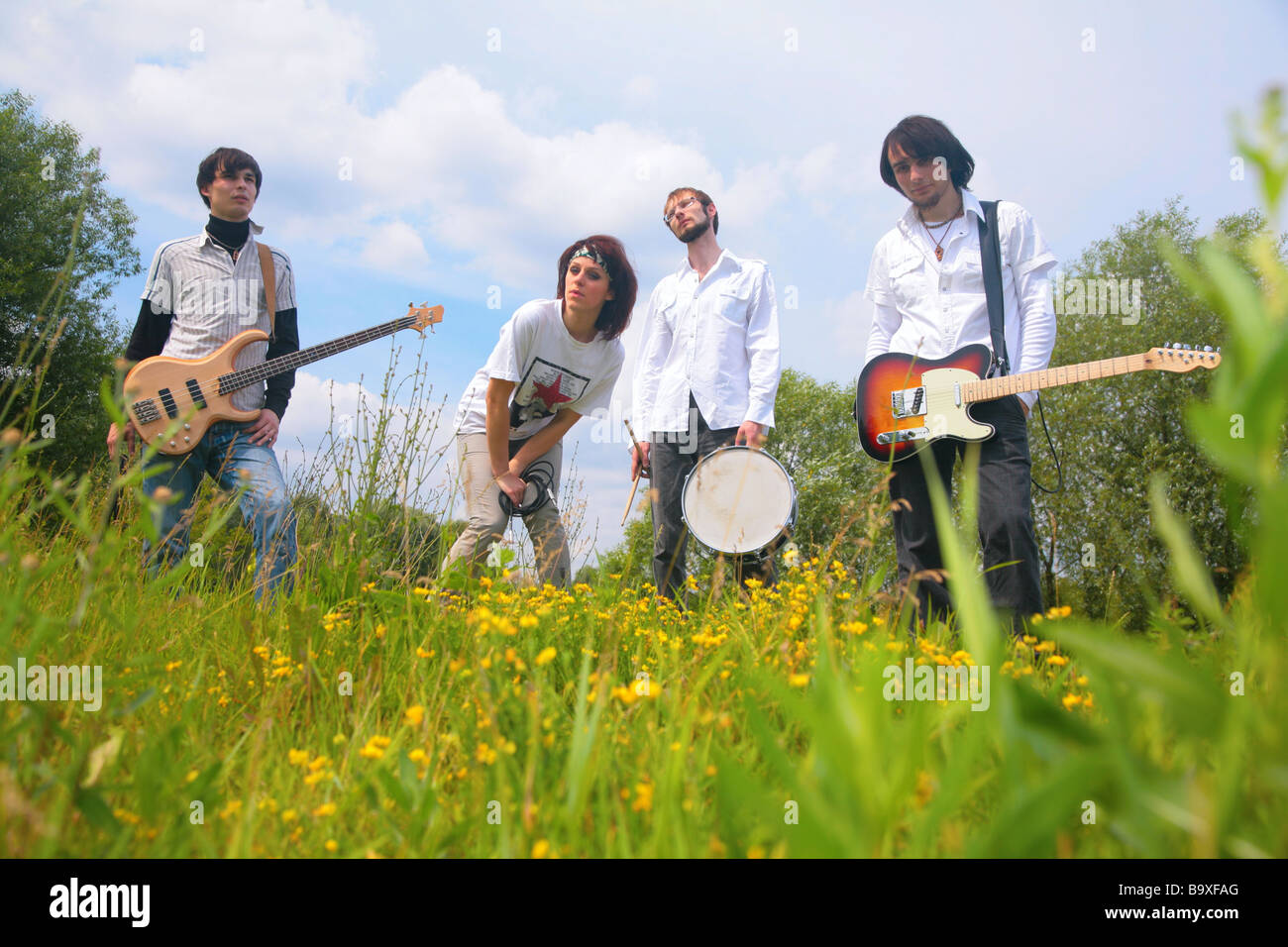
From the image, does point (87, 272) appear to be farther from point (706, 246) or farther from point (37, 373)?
point (37, 373)

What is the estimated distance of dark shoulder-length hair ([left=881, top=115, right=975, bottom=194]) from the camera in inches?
153

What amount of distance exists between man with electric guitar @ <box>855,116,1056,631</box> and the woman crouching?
64.2 inches

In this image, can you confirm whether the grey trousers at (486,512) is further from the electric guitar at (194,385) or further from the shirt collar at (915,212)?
the shirt collar at (915,212)

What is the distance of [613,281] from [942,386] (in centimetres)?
208

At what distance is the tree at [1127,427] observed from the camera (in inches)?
656

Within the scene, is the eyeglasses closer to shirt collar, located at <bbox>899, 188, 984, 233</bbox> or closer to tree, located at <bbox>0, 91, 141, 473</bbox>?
shirt collar, located at <bbox>899, 188, 984, 233</bbox>

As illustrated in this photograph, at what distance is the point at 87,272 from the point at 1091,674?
90.9ft

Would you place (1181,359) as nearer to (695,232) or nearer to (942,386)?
(942,386)

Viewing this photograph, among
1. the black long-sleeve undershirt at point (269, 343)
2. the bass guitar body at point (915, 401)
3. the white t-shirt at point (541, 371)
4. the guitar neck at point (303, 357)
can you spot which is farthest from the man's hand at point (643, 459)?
the black long-sleeve undershirt at point (269, 343)

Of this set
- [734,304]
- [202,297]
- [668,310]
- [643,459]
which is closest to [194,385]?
[202,297]

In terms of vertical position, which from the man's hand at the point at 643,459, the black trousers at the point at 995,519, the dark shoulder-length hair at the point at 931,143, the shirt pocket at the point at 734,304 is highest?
the dark shoulder-length hair at the point at 931,143

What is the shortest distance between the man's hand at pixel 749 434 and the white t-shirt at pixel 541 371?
937mm

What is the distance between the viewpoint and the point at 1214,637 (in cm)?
217
